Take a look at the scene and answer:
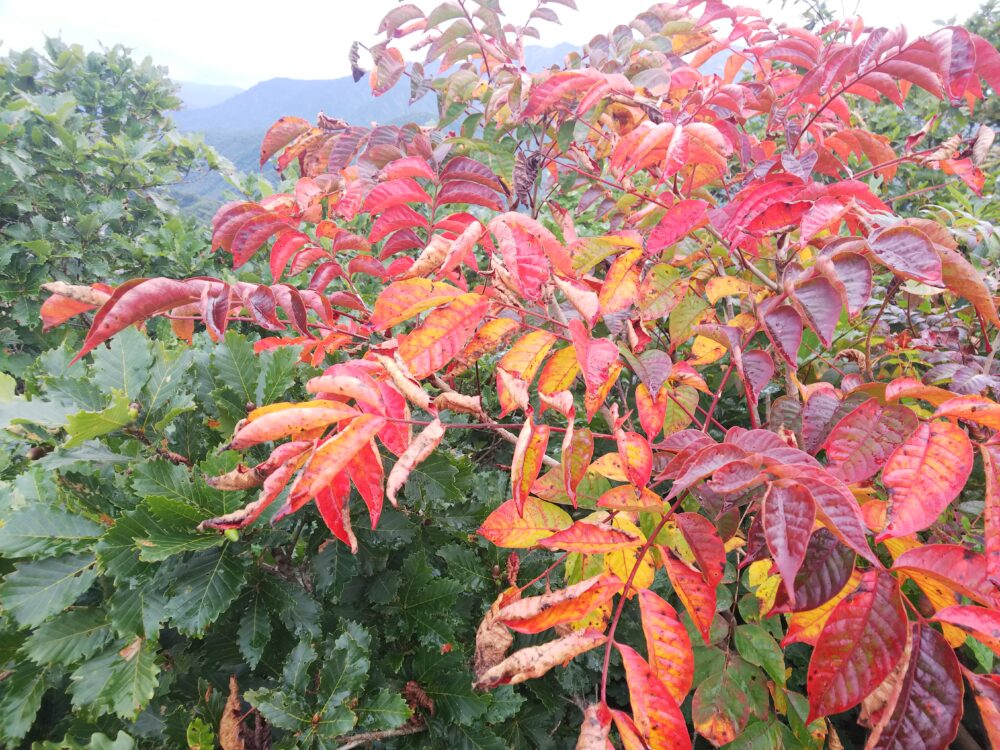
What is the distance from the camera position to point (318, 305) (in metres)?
1.07

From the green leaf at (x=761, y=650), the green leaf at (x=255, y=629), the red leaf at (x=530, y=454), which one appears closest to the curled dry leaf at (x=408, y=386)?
the red leaf at (x=530, y=454)

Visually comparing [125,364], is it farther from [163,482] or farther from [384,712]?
[384,712]

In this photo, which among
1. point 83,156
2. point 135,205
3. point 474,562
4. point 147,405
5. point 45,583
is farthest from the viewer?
point 135,205

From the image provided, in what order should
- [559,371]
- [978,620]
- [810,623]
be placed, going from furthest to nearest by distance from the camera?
[559,371] < [810,623] < [978,620]

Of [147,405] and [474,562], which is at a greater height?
[147,405]

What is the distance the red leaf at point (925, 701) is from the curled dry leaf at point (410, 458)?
58cm

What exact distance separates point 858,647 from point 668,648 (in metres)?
0.21

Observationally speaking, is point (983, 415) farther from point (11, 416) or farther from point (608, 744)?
point (11, 416)

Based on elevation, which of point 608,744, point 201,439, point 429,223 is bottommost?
point 608,744

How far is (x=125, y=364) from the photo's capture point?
983mm

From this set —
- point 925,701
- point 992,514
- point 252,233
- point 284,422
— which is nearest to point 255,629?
point 284,422

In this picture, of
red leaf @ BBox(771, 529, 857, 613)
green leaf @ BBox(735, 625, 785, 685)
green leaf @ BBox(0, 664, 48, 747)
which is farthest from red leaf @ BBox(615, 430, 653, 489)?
green leaf @ BBox(0, 664, 48, 747)

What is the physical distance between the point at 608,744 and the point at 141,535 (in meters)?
0.72

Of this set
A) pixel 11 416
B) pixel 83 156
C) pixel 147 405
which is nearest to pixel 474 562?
pixel 147 405
